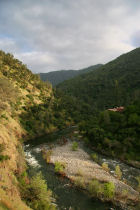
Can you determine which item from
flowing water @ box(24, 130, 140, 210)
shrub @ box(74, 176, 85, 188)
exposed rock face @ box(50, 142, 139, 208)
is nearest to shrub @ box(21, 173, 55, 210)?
flowing water @ box(24, 130, 140, 210)

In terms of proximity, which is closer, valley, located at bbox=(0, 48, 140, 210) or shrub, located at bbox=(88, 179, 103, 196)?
valley, located at bbox=(0, 48, 140, 210)

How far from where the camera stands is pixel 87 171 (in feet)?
82.9

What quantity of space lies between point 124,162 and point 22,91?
48.4 m

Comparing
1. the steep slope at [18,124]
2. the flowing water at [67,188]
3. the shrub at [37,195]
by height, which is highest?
the steep slope at [18,124]

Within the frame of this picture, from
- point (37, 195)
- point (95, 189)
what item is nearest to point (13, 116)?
point (37, 195)

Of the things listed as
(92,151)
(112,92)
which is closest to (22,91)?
(92,151)

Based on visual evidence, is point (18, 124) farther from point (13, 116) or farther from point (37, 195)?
point (37, 195)

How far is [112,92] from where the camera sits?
395 ft

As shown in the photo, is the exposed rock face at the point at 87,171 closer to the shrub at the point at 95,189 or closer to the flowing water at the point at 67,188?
the flowing water at the point at 67,188

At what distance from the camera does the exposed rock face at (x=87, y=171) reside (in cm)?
1902

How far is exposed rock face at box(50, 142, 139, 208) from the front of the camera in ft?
62.4

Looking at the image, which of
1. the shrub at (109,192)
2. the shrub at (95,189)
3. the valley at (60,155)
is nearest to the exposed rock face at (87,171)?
the valley at (60,155)

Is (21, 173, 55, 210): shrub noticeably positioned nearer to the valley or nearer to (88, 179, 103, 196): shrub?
the valley

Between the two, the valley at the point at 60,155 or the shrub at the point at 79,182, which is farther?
the shrub at the point at 79,182
